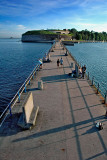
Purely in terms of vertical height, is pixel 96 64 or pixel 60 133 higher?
pixel 96 64

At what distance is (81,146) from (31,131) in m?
3.06

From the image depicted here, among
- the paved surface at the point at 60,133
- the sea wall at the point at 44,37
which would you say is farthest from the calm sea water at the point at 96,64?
the sea wall at the point at 44,37

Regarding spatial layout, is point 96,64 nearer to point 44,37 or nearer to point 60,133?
point 60,133

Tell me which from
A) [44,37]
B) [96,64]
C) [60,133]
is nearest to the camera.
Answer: [60,133]

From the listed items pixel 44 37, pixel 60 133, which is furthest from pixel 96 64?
pixel 44 37

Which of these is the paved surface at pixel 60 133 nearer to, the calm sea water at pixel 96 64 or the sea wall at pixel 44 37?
the calm sea water at pixel 96 64

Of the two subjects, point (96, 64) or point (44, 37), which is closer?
point (96, 64)

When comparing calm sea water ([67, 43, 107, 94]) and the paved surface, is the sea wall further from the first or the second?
the paved surface

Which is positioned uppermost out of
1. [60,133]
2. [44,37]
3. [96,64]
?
[44,37]

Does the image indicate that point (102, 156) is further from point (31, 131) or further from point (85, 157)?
point (31, 131)

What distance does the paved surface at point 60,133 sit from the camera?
6938mm

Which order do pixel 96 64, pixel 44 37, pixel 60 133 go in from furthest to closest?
pixel 44 37 → pixel 96 64 → pixel 60 133

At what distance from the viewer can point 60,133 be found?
8289 millimetres

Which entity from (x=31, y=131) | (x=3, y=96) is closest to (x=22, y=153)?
(x=31, y=131)
